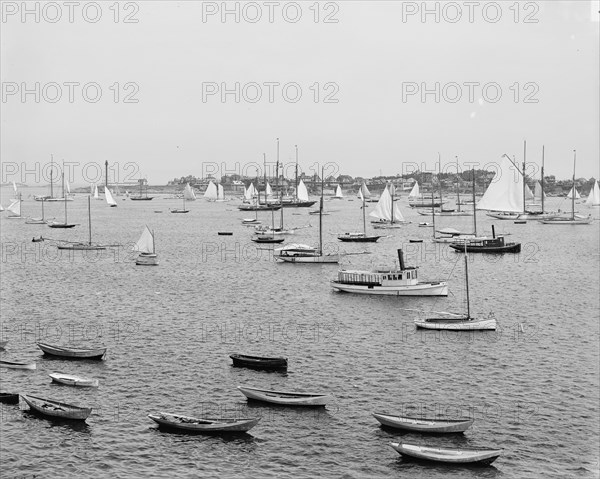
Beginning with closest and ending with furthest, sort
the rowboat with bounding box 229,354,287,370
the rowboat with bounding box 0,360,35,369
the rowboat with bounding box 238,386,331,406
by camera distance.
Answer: the rowboat with bounding box 238,386,331,406, the rowboat with bounding box 229,354,287,370, the rowboat with bounding box 0,360,35,369

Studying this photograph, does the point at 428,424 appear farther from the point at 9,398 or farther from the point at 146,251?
the point at 146,251

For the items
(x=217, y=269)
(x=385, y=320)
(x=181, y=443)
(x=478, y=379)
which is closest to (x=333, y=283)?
(x=385, y=320)

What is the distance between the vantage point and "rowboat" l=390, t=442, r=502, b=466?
36.7m

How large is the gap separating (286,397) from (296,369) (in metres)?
7.62

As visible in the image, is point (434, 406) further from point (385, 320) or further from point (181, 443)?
point (385, 320)

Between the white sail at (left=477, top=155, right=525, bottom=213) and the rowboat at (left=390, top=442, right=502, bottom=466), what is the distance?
9223cm

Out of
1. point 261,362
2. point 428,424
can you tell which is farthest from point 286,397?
point 428,424

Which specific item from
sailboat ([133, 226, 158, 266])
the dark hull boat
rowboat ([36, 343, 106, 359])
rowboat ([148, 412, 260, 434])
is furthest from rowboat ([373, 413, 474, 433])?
the dark hull boat

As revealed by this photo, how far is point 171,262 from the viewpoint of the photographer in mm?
110812

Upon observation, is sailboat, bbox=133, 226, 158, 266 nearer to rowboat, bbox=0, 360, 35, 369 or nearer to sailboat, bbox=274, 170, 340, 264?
sailboat, bbox=274, 170, 340, 264

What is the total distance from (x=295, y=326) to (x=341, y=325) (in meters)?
3.91

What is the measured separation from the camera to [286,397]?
44281 mm

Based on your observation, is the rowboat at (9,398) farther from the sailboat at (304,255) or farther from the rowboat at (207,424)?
the sailboat at (304,255)

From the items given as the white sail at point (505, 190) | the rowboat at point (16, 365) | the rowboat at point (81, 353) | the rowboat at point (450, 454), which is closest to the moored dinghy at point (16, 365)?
the rowboat at point (16, 365)
